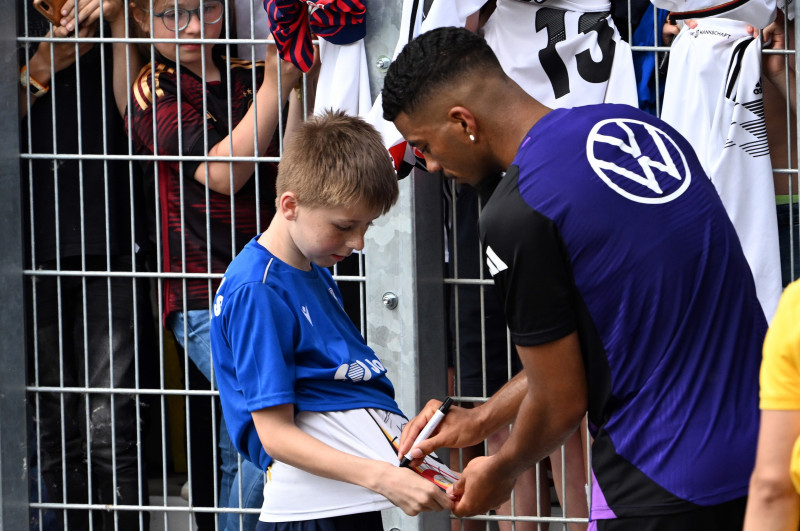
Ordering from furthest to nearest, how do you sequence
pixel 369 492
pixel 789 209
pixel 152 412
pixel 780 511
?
pixel 152 412
pixel 789 209
pixel 369 492
pixel 780 511

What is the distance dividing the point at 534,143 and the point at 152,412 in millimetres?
3147

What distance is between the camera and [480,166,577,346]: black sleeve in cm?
216

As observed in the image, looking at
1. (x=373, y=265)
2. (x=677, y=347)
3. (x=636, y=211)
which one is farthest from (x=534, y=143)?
(x=373, y=265)

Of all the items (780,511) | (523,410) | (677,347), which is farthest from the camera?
(523,410)

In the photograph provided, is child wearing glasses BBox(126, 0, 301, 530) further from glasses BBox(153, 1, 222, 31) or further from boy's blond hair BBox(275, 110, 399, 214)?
boy's blond hair BBox(275, 110, 399, 214)

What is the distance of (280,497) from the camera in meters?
2.75

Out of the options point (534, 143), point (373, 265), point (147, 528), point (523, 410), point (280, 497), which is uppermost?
point (534, 143)

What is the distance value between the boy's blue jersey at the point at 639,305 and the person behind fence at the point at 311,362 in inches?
23.6

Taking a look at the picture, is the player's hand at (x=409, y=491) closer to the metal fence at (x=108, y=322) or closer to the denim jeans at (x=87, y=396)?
the metal fence at (x=108, y=322)

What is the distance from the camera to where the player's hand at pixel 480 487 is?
2518mm

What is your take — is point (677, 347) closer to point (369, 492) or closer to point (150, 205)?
point (369, 492)

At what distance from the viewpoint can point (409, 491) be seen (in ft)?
8.50

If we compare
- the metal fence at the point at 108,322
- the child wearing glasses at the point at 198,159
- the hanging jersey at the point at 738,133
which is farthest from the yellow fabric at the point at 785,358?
the child wearing glasses at the point at 198,159

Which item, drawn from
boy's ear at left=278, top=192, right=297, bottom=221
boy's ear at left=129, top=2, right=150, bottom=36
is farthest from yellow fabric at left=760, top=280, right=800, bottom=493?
boy's ear at left=129, top=2, right=150, bottom=36
